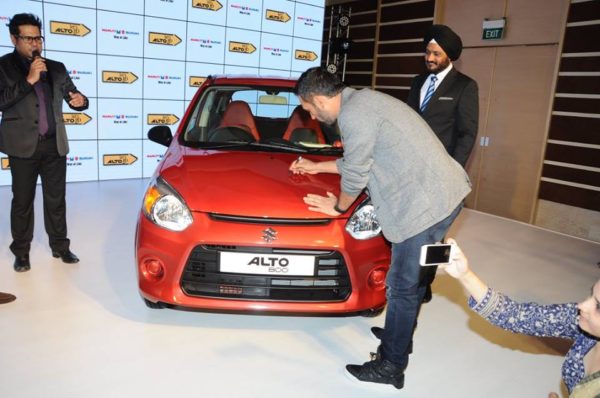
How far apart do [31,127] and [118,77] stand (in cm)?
314

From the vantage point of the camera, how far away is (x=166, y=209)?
219cm

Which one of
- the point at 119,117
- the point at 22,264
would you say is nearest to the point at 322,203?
the point at 22,264

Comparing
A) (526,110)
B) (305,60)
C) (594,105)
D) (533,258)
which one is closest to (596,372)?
(533,258)

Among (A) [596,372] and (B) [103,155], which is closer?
(A) [596,372]

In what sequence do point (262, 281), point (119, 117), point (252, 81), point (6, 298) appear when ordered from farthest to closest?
point (119, 117)
point (252, 81)
point (6, 298)
point (262, 281)

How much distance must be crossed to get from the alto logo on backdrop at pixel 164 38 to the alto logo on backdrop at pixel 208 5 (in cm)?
50

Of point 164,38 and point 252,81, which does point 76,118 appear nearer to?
point 164,38

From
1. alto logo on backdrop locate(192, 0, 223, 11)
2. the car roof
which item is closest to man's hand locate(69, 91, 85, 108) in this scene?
→ the car roof

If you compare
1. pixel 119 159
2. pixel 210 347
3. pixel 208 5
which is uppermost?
pixel 208 5

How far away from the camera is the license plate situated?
2082mm

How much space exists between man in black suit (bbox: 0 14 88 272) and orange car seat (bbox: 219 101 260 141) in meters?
0.91

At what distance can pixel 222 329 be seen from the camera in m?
2.42

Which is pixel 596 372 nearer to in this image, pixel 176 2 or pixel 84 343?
pixel 84 343

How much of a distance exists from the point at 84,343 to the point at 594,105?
5013 millimetres
